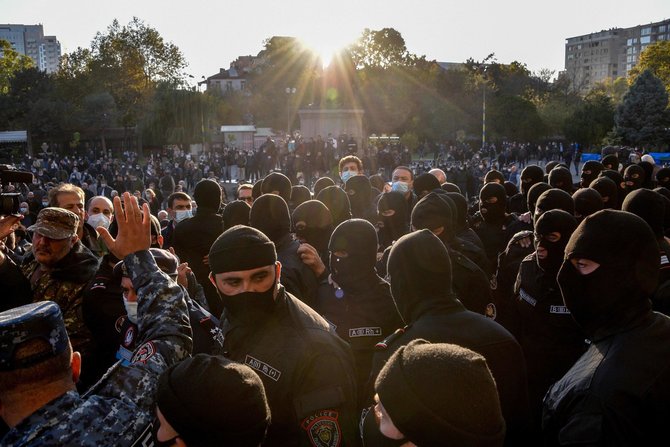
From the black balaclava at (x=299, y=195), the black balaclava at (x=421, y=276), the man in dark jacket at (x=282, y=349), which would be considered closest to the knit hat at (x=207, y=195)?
the black balaclava at (x=299, y=195)

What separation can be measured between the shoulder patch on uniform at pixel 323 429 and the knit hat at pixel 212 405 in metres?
0.57

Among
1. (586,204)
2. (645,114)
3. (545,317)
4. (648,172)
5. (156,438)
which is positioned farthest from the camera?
(645,114)

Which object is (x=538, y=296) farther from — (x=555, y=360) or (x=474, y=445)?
(x=474, y=445)

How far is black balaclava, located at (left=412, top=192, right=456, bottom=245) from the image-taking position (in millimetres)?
4641

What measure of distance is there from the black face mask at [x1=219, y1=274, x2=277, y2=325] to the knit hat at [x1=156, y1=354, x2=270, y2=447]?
3.07 ft

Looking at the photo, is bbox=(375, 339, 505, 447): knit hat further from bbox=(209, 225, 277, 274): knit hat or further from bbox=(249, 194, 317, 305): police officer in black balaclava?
bbox=(249, 194, 317, 305): police officer in black balaclava

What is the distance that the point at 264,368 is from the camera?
→ 2727 mm

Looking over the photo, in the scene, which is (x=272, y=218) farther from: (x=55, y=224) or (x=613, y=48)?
(x=613, y=48)

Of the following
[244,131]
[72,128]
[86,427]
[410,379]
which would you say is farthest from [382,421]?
[72,128]

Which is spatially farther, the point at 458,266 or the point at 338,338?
the point at 458,266

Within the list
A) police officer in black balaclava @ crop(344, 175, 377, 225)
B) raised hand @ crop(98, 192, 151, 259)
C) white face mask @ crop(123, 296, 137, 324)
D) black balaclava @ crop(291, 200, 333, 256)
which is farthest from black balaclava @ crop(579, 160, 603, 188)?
raised hand @ crop(98, 192, 151, 259)

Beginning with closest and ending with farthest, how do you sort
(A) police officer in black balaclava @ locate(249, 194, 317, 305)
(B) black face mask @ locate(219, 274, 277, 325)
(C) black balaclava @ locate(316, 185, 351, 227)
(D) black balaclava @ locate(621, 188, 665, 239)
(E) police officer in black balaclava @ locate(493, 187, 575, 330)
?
(B) black face mask @ locate(219, 274, 277, 325), (D) black balaclava @ locate(621, 188, 665, 239), (A) police officer in black balaclava @ locate(249, 194, 317, 305), (E) police officer in black balaclava @ locate(493, 187, 575, 330), (C) black balaclava @ locate(316, 185, 351, 227)

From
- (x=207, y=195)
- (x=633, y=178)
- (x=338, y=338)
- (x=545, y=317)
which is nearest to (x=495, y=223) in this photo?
(x=545, y=317)

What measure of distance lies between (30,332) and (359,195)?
6497mm
